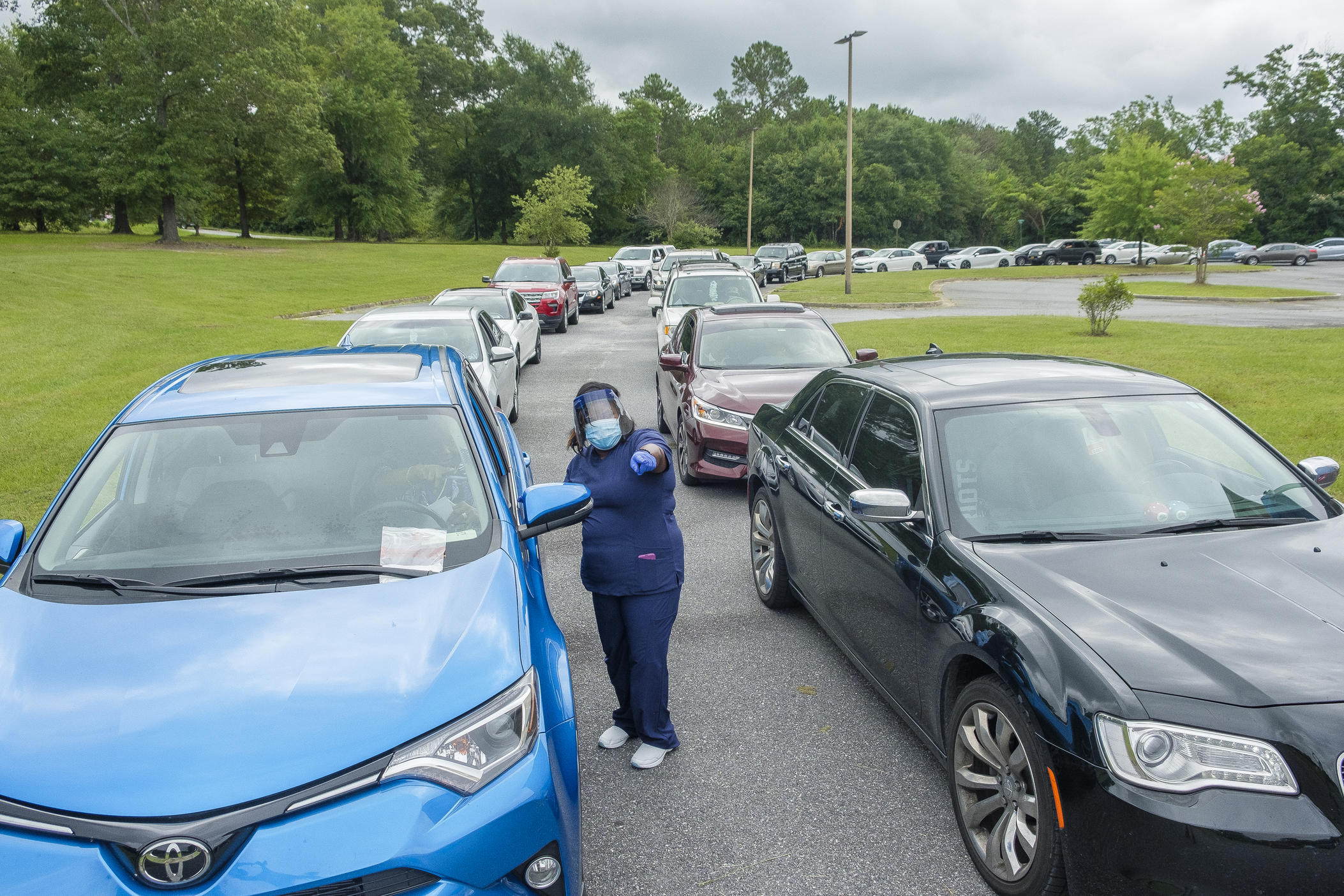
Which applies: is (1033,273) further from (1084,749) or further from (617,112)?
(617,112)

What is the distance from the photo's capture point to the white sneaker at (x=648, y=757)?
3957 mm

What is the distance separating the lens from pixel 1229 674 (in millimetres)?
2570

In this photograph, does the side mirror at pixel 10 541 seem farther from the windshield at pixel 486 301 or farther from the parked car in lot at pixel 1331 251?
the parked car in lot at pixel 1331 251

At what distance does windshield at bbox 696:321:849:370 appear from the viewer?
9430 mm

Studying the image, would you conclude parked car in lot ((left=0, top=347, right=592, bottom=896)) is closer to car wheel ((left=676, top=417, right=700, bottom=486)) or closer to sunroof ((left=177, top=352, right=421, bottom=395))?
sunroof ((left=177, top=352, right=421, bottom=395))

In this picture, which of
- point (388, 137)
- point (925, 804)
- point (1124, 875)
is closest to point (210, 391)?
point (925, 804)

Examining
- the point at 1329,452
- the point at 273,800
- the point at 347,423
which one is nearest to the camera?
the point at 273,800

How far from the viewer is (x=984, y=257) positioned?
59.1 meters

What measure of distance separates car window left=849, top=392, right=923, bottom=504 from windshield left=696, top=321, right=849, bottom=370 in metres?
4.68

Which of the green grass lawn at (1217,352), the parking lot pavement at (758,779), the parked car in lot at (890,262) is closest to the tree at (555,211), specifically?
the parked car in lot at (890,262)

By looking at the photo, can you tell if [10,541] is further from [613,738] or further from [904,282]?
[904,282]

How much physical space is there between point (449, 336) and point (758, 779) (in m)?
8.29

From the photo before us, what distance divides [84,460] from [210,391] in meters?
0.61

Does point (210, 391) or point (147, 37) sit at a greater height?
point (147, 37)
